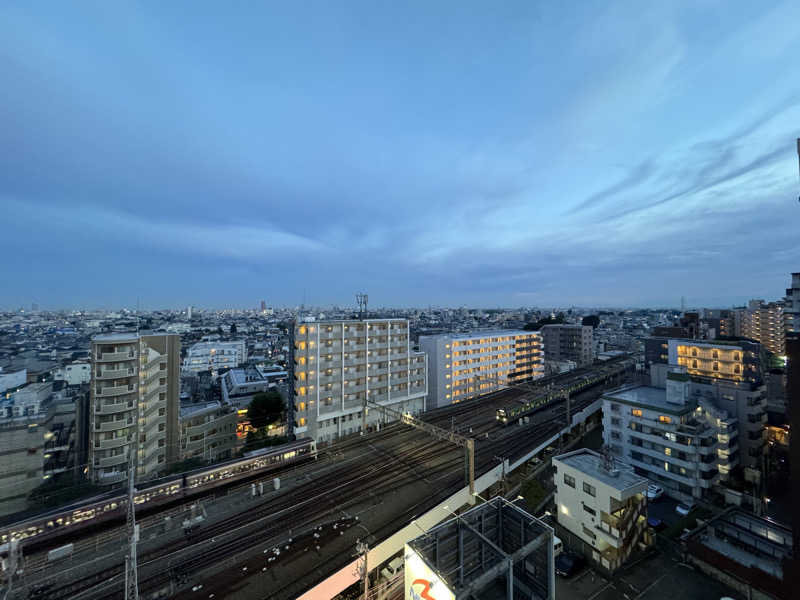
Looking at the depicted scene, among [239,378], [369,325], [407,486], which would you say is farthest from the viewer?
[239,378]

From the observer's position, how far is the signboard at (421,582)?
892 centimetres

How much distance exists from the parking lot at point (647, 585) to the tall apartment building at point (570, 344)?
60.3m

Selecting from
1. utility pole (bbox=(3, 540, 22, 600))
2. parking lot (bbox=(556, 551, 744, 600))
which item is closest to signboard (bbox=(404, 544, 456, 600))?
parking lot (bbox=(556, 551, 744, 600))

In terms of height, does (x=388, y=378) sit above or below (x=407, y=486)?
above

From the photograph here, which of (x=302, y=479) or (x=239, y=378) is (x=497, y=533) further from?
(x=239, y=378)

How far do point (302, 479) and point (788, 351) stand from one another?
106 feet

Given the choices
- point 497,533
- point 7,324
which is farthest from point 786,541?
point 7,324

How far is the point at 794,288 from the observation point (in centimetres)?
2112

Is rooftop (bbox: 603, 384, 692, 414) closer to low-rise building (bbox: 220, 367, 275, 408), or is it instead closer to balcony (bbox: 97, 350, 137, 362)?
balcony (bbox: 97, 350, 137, 362)

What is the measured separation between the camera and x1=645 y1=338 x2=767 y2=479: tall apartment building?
27609 mm

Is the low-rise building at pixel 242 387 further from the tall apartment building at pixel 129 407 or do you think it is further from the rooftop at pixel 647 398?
the rooftop at pixel 647 398

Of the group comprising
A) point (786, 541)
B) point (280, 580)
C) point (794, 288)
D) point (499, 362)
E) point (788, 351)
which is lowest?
point (786, 541)

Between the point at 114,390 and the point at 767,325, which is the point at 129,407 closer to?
the point at 114,390

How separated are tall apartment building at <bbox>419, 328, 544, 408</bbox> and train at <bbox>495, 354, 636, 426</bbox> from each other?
21.6 ft
